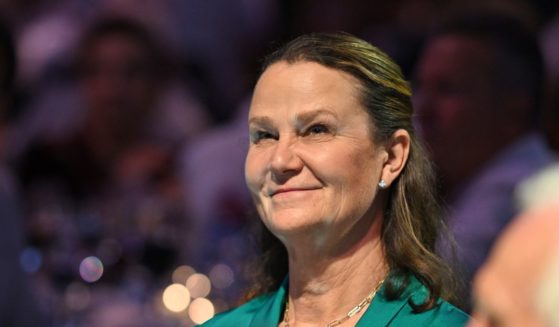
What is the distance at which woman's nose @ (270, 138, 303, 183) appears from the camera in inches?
91.2

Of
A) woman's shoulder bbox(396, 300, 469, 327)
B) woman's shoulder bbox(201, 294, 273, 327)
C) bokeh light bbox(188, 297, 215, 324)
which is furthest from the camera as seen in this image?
bokeh light bbox(188, 297, 215, 324)

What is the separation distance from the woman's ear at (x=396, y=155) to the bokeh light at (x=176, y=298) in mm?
1988

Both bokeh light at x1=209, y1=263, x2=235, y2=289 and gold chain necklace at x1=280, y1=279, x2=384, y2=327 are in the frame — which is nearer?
gold chain necklace at x1=280, y1=279, x2=384, y2=327

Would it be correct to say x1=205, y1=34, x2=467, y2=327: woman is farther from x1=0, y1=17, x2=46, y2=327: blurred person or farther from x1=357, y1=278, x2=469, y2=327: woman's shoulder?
x1=0, y1=17, x2=46, y2=327: blurred person

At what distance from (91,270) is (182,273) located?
15.2 inches

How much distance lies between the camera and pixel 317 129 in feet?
7.77

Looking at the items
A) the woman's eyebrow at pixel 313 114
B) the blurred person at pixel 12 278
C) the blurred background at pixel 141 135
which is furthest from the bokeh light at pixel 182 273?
the woman's eyebrow at pixel 313 114

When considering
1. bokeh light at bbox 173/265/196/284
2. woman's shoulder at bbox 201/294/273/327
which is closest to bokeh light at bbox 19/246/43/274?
bokeh light at bbox 173/265/196/284

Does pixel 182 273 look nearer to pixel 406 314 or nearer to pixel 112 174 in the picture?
pixel 112 174

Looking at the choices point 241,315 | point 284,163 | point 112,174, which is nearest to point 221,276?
point 112,174

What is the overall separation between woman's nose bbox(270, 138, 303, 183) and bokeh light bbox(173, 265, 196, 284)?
7.08 feet

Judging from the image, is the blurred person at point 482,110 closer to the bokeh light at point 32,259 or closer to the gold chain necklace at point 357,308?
the gold chain necklace at point 357,308

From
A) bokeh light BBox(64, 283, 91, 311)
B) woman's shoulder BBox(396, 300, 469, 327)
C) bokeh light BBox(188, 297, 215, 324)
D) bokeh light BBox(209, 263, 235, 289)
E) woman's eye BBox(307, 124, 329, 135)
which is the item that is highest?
woman's eye BBox(307, 124, 329, 135)

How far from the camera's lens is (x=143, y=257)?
15.0 feet
